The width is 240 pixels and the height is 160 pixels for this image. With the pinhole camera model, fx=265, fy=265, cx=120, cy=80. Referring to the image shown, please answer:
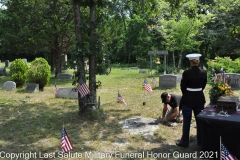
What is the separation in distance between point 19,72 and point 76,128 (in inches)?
316

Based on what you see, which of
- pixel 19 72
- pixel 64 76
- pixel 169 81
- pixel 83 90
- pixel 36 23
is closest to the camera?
pixel 83 90

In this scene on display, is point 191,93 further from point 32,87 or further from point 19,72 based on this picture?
point 19,72

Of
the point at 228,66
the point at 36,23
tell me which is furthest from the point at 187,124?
the point at 36,23

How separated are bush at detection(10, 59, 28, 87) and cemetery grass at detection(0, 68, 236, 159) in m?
2.93

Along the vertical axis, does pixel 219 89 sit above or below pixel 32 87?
above

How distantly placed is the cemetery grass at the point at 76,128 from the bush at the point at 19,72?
9.60ft

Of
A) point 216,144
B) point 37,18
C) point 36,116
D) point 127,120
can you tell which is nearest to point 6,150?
point 36,116

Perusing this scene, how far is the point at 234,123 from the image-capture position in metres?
4.20

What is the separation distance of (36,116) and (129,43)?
3284 centimetres

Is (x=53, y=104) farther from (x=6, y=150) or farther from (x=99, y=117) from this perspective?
(x=6, y=150)

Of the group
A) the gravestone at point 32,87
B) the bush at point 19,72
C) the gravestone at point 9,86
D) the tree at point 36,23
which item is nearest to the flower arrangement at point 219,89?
the gravestone at point 32,87

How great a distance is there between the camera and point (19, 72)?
13.4 m

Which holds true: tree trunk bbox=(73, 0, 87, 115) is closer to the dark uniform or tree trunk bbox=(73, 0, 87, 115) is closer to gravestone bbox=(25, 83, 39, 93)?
the dark uniform

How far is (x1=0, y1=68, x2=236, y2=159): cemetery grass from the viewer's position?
5.37m
